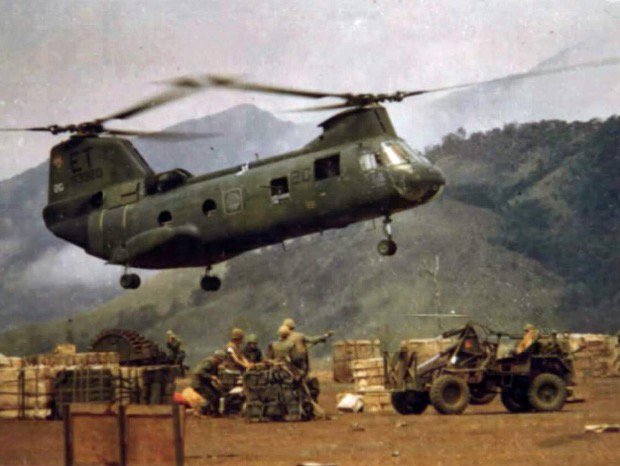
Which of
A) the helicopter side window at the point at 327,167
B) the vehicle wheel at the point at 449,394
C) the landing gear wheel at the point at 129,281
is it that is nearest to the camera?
the vehicle wheel at the point at 449,394

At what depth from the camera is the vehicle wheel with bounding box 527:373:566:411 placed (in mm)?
21797

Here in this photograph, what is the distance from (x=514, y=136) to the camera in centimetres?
10275

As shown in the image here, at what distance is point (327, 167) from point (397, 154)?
1644 mm

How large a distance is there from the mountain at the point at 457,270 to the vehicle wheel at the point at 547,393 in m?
45.4

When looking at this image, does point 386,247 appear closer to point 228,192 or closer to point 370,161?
point 370,161

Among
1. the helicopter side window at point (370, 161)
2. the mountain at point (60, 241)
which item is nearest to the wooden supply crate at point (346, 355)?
the mountain at point (60, 241)

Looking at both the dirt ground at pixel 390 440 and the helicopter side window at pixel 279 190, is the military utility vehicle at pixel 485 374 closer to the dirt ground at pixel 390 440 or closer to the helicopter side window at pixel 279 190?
the dirt ground at pixel 390 440

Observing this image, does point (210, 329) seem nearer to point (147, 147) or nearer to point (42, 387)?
point (147, 147)

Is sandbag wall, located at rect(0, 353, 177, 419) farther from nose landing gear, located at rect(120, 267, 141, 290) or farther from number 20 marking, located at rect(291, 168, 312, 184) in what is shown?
number 20 marking, located at rect(291, 168, 312, 184)

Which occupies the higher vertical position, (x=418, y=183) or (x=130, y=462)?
(x=418, y=183)

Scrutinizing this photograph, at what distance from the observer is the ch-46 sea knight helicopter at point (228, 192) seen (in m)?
24.8

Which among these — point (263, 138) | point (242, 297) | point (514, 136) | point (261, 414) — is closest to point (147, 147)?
point (263, 138)

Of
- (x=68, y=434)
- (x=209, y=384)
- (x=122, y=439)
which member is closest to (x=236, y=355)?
(x=209, y=384)

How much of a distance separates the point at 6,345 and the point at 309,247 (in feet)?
122
